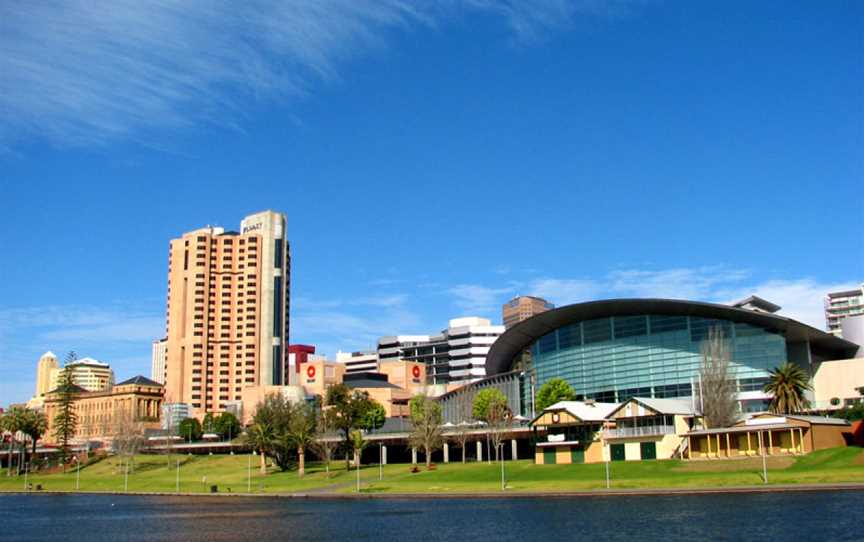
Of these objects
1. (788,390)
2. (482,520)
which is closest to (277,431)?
(788,390)

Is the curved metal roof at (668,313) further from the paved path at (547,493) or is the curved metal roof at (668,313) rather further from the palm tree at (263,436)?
the paved path at (547,493)

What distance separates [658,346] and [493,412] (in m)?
27.9

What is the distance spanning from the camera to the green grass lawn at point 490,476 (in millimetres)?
90812

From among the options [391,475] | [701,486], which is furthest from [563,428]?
[701,486]

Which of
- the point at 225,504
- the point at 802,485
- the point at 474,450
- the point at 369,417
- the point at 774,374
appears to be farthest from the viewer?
the point at 369,417

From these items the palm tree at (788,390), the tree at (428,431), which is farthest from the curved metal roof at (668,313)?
the tree at (428,431)

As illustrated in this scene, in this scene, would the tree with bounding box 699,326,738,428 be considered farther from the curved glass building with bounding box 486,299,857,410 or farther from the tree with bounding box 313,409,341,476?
the tree with bounding box 313,409,341,476

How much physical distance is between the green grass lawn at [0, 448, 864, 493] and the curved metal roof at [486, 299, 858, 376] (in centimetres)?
3376

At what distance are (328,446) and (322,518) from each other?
246 ft

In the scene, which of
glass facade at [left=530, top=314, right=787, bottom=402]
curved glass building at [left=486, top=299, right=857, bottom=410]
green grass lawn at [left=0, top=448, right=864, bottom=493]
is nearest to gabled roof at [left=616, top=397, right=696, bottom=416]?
green grass lawn at [left=0, top=448, right=864, bottom=493]

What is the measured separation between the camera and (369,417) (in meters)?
187

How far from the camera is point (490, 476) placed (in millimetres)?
116000

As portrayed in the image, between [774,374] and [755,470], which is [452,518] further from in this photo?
[774,374]

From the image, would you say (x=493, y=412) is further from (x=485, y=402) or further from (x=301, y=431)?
(x=301, y=431)
